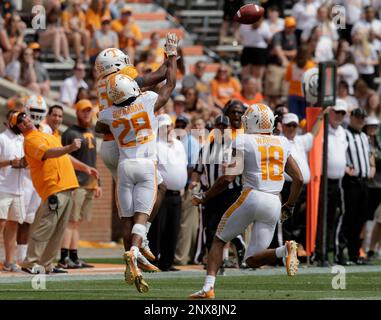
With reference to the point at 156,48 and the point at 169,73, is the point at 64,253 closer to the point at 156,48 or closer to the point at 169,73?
the point at 169,73

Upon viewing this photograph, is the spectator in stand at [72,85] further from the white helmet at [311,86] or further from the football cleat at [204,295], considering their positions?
the football cleat at [204,295]

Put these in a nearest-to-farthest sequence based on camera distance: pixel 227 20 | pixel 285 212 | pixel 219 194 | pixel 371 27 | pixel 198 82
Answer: pixel 285 212, pixel 219 194, pixel 198 82, pixel 371 27, pixel 227 20

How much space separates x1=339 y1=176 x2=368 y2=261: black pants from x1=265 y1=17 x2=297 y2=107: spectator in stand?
5.27 m

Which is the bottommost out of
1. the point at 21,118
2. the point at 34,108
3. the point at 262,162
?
the point at 262,162

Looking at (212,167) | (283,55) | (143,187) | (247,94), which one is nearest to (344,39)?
(283,55)

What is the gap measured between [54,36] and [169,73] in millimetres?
9601

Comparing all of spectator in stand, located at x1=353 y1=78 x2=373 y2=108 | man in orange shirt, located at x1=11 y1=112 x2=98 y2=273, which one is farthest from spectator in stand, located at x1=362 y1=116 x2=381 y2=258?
man in orange shirt, located at x1=11 y1=112 x2=98 y2=273

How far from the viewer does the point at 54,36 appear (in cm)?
2434

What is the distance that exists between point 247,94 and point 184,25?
6192 mm

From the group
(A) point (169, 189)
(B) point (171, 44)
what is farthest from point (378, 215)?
(B) point (171, 44)

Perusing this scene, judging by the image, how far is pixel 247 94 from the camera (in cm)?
2306

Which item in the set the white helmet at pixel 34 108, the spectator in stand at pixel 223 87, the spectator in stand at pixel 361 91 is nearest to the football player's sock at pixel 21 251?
the white helmet at pixel 34 108

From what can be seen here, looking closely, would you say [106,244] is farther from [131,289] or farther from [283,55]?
[131,289]

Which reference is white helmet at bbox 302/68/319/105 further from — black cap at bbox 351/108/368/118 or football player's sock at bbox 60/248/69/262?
football player's sock at bbox 60/248/69/262
